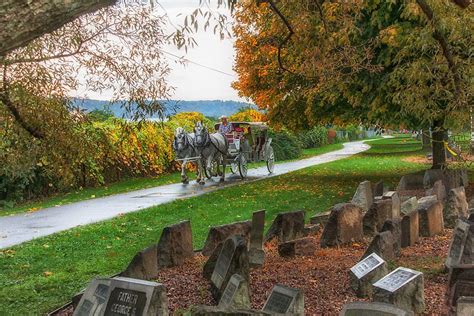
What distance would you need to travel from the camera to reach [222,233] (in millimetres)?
8023

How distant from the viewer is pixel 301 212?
8773 millimetres

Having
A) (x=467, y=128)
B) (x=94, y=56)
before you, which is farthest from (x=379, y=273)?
(x=467, y=128)

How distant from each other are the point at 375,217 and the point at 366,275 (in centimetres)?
324

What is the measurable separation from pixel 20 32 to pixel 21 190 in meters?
15.9

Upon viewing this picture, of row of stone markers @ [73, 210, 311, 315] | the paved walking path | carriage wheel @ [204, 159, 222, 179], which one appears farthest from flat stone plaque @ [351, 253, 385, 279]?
carriage wheel @ [204, 159, 222, 179]

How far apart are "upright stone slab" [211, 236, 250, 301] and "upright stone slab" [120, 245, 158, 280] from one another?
35.6 inches

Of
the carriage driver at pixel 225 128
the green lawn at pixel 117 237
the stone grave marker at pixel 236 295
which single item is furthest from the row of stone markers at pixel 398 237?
the carriage driver at pixel 225 128

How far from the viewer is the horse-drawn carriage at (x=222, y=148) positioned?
22.8m

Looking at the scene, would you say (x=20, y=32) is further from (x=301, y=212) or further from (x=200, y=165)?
(x=200, y=165)

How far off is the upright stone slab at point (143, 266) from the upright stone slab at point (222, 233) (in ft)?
4.82

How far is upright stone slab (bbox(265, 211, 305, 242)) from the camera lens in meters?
8.80

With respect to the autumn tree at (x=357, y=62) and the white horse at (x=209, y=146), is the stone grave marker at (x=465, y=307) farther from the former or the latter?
the white horse at (x=209, y=146)

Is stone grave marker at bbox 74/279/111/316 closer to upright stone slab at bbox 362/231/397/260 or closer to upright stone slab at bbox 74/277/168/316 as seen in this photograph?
upright stone slab at bbox 74/277/168/316

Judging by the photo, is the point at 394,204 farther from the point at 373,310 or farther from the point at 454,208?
the point at 373,310
